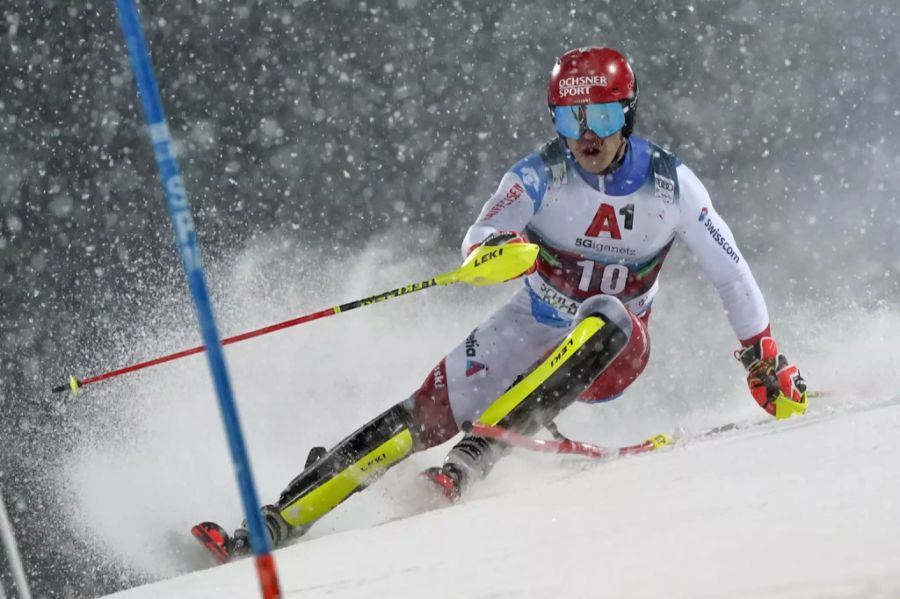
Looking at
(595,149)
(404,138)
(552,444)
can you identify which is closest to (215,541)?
(552,444)

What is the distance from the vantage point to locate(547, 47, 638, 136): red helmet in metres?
3.70

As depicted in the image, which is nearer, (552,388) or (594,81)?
(552,388)

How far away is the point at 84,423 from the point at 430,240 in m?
2.72

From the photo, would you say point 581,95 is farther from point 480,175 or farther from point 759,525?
point 480,175

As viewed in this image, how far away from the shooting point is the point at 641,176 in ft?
12.6

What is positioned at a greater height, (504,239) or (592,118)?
(592,118)

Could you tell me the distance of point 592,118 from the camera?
370 cm

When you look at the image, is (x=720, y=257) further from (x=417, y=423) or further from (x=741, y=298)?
(x=417, y=423)

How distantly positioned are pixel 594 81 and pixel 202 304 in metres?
2.48

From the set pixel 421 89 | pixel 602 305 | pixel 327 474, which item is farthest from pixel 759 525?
pixel 421 89

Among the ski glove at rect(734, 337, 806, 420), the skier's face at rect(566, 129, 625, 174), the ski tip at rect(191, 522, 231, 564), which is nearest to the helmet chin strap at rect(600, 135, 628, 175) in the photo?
the skier's face at rect(566, 129, 625, 174)

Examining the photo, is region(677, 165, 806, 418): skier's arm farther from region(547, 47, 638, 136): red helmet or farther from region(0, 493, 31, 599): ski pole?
region(0, 493, 31, 599): ski pole

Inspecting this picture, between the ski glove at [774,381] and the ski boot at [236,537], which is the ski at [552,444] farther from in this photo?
the ski boot at [236,537]

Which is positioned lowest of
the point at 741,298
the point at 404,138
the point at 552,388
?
the point at 552,388
